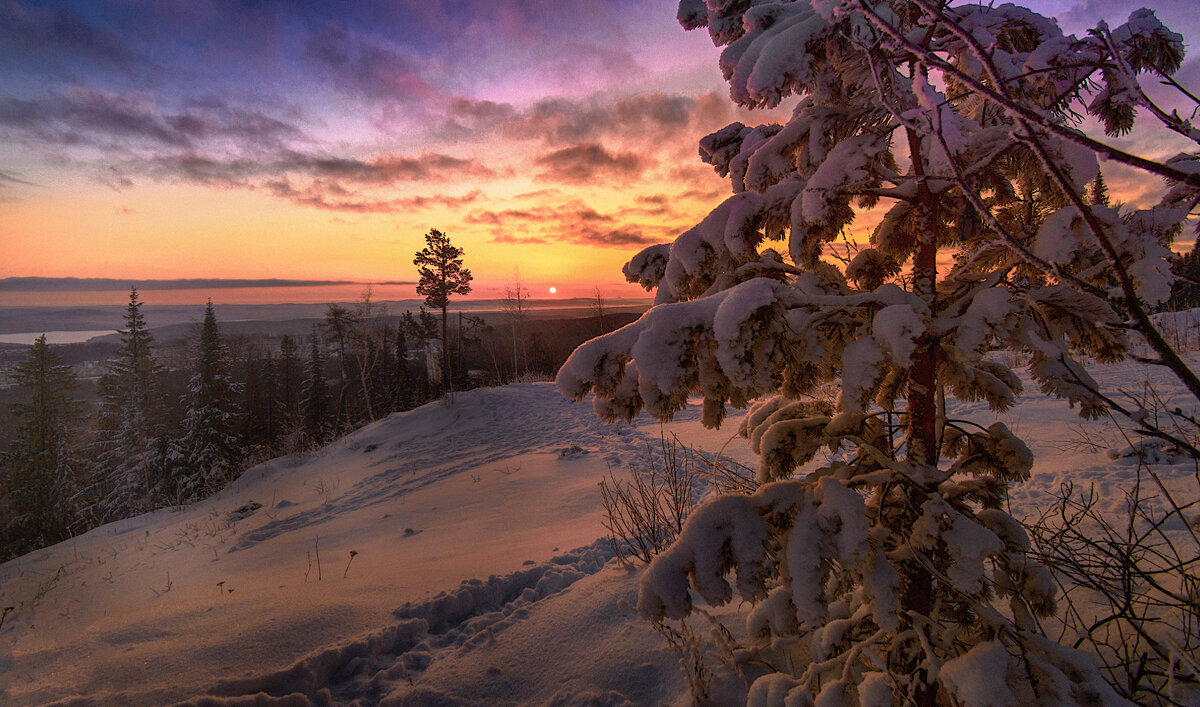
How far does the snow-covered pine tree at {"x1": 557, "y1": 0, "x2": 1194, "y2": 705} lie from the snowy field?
1438mm

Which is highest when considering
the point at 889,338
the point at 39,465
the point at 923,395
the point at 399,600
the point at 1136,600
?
the point at 889,338

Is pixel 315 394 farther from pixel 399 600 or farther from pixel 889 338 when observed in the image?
pixel 889 338

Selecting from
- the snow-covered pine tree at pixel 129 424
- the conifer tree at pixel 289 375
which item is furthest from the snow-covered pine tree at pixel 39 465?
the conifer tree at pixel 289 375

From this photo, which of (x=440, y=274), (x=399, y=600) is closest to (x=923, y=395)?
(x=399, y=600)

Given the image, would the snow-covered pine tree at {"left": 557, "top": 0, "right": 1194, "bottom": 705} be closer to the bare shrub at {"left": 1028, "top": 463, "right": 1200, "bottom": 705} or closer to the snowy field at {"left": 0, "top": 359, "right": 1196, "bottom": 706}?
the bare shrub at {"left": 1028, "top": 463, "right": 1200, "bottom": 705}

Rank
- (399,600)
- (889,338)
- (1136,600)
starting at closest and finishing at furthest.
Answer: (889,338) < (1136,600) < (399,600)

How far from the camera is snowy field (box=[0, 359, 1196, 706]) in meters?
2.78

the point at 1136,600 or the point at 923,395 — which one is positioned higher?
the point at 923,395

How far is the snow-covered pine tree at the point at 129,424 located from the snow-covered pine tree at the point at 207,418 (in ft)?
4.94

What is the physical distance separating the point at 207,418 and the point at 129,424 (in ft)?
13.9

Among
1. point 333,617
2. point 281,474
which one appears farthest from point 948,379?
point 281,474

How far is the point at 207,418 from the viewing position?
86.7ft

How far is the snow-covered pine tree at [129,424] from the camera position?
82.5 feet

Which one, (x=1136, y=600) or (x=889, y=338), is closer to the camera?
(x=889, y=338)
